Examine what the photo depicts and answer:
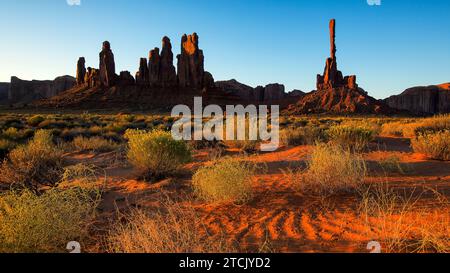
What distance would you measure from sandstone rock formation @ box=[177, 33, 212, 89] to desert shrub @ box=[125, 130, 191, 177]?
7836cm

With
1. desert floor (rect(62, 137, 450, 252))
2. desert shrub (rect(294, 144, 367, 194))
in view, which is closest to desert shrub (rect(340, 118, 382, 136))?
desert floor (rect(62, 137, 450, 252))

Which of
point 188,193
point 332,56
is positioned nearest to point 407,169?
point 188,193

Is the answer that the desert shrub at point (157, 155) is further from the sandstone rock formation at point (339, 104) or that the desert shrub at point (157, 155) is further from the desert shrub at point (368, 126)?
the sandstone rock formation at point (339, 104)

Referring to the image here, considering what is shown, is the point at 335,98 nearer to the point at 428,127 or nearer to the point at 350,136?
the point at 428,127

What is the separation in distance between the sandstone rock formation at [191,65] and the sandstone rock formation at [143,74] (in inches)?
328

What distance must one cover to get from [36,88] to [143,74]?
58035mm

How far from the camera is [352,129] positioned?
40.9ft

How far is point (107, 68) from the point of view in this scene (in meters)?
84.8

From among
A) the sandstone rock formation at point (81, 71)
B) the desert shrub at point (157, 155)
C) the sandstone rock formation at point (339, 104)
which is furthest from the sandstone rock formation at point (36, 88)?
the desert shrub at point (157, 155)

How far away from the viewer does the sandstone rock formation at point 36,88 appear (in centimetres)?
11806

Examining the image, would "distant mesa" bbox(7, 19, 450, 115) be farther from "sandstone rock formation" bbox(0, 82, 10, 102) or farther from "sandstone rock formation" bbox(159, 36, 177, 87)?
"sandstone rock formation" bbox(0, 82, 10, 102)

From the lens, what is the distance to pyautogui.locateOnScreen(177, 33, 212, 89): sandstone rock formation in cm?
8738
